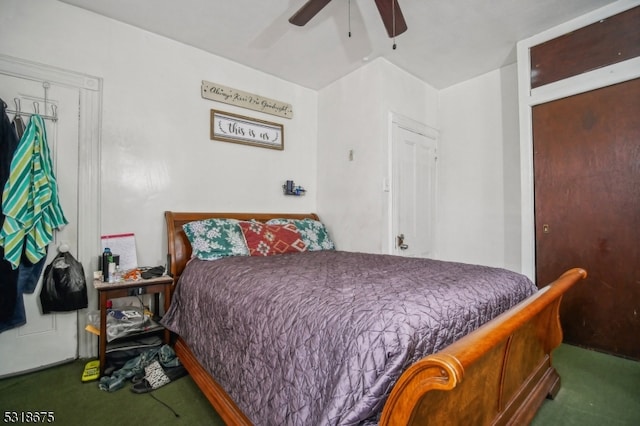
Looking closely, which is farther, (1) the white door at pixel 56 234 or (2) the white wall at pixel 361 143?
(2) the white wall at pixel 361 143

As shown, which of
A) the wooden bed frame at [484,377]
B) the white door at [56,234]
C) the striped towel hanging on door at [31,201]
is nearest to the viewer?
the wooden bed frame at [484,377]

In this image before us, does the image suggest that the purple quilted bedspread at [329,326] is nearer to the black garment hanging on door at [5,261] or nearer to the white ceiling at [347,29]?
the black garment hanging on door at [5,261]

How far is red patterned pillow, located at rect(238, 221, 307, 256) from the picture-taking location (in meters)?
2.46

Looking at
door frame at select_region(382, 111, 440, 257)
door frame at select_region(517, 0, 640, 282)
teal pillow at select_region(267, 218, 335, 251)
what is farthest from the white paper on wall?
door frame at select_region(517, 0, 640, 282)

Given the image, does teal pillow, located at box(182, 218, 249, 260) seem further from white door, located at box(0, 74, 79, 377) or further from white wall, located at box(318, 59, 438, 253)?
white wall, located at box(318, 59, 438, 253)

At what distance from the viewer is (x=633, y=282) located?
2.12m

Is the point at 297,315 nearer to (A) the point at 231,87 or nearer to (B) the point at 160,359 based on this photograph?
(B) the point at 160,359

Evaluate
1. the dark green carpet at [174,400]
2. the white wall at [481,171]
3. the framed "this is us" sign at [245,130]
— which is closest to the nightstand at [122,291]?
the dark green carpet at [174,400]

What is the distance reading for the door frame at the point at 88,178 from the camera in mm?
2182

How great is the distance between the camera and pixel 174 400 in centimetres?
168

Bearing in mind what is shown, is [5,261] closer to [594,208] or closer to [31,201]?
[31,201]

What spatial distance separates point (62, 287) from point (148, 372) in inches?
33.0

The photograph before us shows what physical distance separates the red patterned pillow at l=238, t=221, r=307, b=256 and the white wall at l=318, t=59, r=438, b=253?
26.9 inches

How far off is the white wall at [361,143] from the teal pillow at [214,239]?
1.22m
